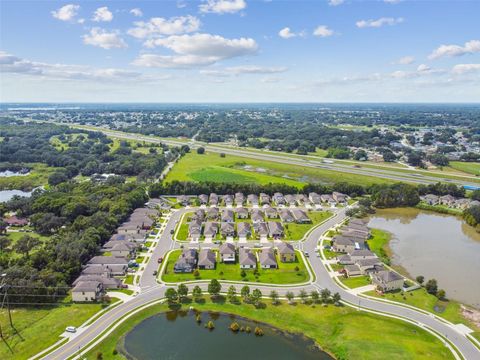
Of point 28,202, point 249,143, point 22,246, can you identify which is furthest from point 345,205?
point 249,143

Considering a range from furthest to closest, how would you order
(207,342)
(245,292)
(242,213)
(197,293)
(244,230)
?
1. (242,213)
2. (244,230)
3. (197,293)
4. (245,292)
5. (207,342)

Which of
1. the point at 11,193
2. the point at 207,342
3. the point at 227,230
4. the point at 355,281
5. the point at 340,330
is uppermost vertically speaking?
the point at 227,230

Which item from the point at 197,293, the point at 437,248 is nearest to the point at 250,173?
the point at 437,248

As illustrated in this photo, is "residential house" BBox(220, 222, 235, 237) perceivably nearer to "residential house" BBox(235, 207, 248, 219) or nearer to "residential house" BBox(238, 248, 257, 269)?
"residential house" BBox(235, 207, 248, 219)

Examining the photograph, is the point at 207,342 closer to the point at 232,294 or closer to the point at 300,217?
the point at 232,294

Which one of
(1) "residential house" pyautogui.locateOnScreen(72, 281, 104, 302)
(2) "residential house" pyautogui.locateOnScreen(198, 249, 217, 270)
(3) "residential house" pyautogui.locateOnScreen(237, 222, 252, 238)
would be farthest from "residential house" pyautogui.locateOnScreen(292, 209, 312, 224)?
(1) "residential house" pyautogui.locateOnScreen(72, 281, 104, 302)

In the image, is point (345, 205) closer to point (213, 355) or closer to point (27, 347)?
point (213, 355)
